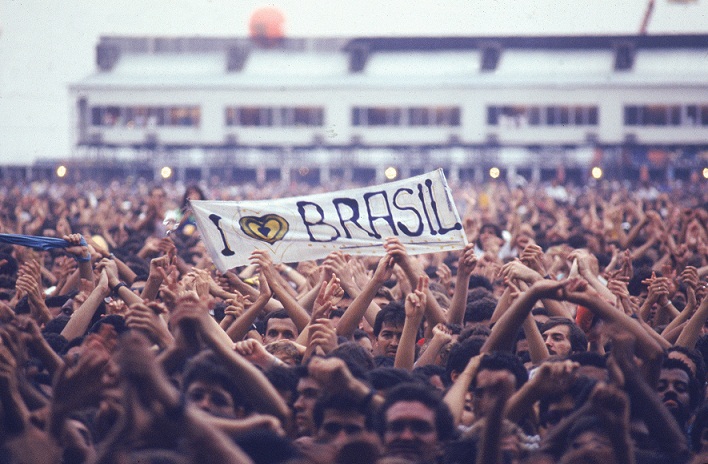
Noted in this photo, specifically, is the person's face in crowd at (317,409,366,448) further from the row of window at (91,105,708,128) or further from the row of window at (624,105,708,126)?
the row of window at (624,105,708,126)

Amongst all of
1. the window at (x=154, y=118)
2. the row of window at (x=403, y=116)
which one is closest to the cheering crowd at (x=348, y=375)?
the row of window at (x=403, y=116)

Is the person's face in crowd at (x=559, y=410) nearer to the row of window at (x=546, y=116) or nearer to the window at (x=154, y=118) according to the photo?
the row of window at (x=546, y=116)

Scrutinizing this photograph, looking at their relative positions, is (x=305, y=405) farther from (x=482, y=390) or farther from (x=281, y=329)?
(x=281, y=329)

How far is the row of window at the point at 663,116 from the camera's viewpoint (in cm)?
4678

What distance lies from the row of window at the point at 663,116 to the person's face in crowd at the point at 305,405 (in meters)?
45.1

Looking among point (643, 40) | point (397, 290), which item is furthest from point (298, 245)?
point (643, 40)

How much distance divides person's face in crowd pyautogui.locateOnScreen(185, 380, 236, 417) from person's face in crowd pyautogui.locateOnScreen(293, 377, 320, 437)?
38cm

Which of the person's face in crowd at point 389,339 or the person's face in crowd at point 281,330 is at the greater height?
the person's face in crowd at point 281,330

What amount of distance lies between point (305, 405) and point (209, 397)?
491 mm

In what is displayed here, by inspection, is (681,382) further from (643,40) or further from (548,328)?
(643,40)

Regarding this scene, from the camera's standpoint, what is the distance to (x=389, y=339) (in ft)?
20.4

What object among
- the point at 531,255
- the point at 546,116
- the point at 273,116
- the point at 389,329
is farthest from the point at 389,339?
the point at 273,116

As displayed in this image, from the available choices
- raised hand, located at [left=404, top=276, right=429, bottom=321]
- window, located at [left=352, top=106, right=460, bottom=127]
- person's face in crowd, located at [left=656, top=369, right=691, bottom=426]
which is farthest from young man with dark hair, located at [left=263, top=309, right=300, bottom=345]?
window, located at [left=352, top=106, right=460, bottom=127]

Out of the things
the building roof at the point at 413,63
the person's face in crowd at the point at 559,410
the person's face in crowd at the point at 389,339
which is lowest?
the building roof at the point at 413,63
